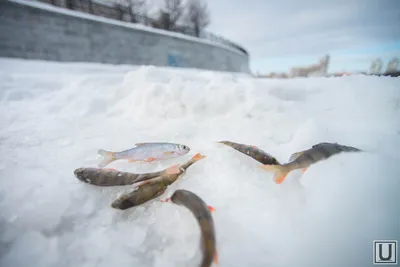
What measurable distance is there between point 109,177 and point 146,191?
410 mm

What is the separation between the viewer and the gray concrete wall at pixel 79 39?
8.32m

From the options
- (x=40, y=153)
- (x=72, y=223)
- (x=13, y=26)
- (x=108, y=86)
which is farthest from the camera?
(x=13, y=26)

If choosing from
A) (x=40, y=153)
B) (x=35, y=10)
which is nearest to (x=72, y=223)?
(x=40, y=153)

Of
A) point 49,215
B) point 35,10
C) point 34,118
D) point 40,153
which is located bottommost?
point 49,215

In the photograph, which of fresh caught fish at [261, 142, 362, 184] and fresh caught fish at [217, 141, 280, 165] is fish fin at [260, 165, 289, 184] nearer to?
fresh caught fish at [261, 142, 362, 184]

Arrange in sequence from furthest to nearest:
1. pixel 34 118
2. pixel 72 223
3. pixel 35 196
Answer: pixel 34 118, pixel 35 196, pixel 72 223

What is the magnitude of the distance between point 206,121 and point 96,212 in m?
2.11

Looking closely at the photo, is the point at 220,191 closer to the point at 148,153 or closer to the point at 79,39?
the point at 148,153

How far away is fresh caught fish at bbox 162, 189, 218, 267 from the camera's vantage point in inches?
47.9

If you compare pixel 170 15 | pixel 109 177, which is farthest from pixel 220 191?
pixel 170 15

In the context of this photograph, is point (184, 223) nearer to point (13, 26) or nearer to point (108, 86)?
point (108, 86)

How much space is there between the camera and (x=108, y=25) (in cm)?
1156

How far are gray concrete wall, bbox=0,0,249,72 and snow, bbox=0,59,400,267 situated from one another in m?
7.37

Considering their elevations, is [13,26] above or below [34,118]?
above
